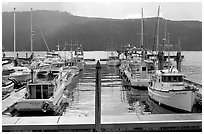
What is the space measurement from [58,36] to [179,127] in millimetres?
127734

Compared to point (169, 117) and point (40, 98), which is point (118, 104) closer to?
point (40, 98)

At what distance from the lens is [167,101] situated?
54.7 feet

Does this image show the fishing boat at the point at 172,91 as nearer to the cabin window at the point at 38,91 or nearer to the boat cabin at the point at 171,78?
the boat cabin at the point at 171,78

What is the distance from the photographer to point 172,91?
16.4m

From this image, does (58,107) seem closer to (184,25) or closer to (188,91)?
(188,91)

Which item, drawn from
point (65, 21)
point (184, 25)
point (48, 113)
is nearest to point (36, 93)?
point (48, 113)

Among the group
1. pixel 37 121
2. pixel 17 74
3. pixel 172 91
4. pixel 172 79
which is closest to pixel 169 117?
pixel 37 121

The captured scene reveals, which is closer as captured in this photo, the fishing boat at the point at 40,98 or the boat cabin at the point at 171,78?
the fishing boat at the point at 40,98

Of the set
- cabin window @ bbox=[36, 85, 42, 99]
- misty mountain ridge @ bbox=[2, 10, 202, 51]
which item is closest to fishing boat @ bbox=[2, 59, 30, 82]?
cabin window @ bbox=[36, 85, 42, 99]

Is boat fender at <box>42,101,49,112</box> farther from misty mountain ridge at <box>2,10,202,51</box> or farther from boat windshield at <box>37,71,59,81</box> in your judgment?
misty mountain ridge at <box>2,10,202,51</box>

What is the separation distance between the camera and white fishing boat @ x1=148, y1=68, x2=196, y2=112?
51.9ft

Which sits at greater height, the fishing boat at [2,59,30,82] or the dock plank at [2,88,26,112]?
the fishing boat at [2,59,30,82]

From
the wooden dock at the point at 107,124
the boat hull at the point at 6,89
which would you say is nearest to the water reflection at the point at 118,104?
the boat hull at the point at 6,89

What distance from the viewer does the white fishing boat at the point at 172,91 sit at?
623 inches
